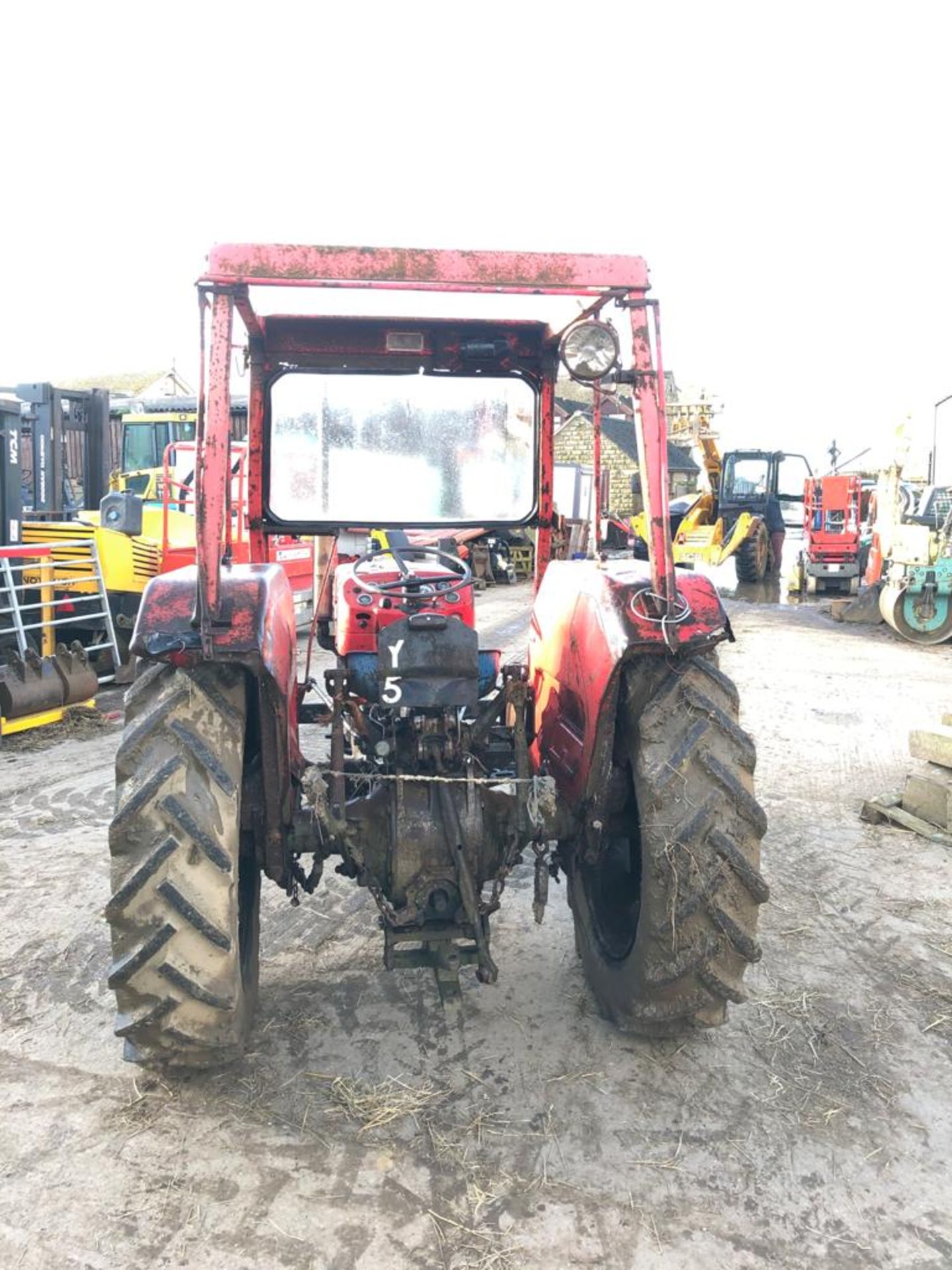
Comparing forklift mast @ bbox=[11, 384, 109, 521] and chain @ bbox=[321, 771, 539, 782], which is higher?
forklift mast @ bbox=[11, 384, 109, 521]

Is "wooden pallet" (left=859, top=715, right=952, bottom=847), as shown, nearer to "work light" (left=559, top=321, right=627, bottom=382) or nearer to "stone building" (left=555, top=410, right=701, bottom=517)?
"work light" (left=559, top=321, right=627, bottom=382)

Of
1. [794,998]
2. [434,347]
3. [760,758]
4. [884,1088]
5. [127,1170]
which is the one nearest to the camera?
[127,1170]

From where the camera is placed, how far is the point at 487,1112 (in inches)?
109

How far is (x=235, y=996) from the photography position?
2598mm

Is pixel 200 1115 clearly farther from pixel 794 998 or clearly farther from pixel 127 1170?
pixel 794 998

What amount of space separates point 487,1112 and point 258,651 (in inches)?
57.7

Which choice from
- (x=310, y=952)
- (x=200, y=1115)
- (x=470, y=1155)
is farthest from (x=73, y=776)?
(x=470, y=1155)

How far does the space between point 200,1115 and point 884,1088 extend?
2.01 metres

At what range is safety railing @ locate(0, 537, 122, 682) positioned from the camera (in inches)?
300

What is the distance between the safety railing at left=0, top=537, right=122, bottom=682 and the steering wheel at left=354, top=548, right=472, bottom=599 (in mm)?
4552

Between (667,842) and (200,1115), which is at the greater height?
(667,842)

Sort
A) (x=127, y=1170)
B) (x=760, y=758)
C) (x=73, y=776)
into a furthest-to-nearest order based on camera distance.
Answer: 1. (x=760, y=758)
2. (x=73, y=776)
3. (x=127, y=1170)

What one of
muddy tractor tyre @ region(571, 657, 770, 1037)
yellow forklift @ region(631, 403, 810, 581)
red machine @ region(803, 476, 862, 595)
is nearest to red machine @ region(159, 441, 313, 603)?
muddy tractor tyre @ region(571, 657, 770, 1037)

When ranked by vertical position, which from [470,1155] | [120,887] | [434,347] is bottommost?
[470,1155]
